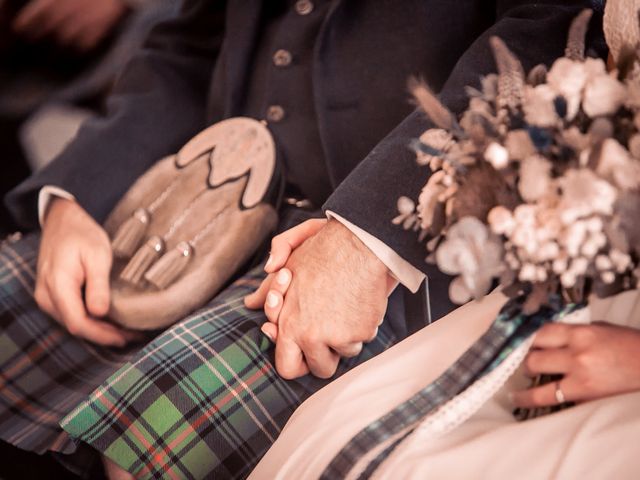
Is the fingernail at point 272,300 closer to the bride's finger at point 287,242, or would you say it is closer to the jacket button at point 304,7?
the bride's finger at point 287,242

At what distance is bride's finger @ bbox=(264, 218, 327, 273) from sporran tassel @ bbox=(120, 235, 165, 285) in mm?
184

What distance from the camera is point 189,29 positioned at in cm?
109

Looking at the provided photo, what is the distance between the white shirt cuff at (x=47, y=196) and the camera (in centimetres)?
97

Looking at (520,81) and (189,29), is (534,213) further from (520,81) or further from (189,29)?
(189,29)

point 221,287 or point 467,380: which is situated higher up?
point 221,287

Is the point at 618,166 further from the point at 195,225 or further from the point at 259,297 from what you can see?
the point at 195,225

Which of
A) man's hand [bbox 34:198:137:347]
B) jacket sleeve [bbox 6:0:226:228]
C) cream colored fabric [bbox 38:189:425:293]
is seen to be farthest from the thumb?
cream colored fabric [bbox 38:189:425:293]

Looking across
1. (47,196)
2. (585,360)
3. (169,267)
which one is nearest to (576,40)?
(585,360)

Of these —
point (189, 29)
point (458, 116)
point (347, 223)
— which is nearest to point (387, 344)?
point (347, 223)

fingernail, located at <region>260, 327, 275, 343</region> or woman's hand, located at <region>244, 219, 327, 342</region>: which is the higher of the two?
woman's hand, located at <region>244, 219, 327, 342</region>

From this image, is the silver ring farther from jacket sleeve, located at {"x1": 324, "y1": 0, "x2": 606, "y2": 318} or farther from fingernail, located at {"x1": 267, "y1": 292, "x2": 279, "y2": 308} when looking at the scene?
fingernail, located at {"x1": 267, "y1": 292, "x2": 279, "y2": 308}

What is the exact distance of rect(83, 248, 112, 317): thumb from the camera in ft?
2.85

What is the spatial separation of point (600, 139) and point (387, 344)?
1.49 ft

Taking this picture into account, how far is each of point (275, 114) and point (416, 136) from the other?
30 centimetres
